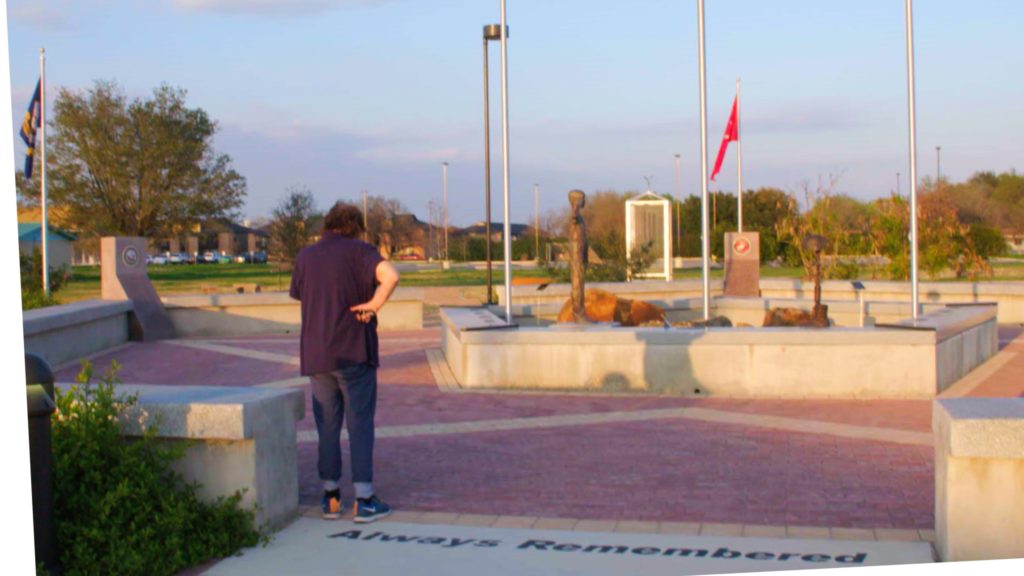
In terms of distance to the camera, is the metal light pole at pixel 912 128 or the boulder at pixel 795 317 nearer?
the metal light pole at pixel 912 128

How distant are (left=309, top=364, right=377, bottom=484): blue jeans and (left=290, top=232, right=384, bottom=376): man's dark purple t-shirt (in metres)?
0.10

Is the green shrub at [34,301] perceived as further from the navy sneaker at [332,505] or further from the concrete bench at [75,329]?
the navy sneaker at [332,505]

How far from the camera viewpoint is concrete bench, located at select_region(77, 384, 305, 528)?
6.33 metres

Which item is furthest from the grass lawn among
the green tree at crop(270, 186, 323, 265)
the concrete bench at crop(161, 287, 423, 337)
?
the concrete bench at crop(161, 287, 423, 337)

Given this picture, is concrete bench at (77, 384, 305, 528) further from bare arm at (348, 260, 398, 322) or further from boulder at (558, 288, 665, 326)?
boulder at (558, 288, 665, 326)

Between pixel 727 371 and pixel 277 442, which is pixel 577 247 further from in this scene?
pixel 277 442

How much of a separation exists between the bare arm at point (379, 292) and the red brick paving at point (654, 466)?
1.37 m

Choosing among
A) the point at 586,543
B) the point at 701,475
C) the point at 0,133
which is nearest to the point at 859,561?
the point at 586,543

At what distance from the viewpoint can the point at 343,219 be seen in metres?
7.11

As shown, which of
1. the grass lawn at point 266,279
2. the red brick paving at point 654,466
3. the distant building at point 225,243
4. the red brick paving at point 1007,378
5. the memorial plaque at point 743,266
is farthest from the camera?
the distant building at point 225,243

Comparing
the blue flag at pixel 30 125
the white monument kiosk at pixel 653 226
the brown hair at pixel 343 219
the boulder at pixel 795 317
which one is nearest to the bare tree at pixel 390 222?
the white monument kiosk at pixel 653 226

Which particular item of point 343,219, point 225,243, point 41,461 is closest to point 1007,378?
point 343,219

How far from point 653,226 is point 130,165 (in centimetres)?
2931

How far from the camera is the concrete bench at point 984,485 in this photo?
5.66 metres
